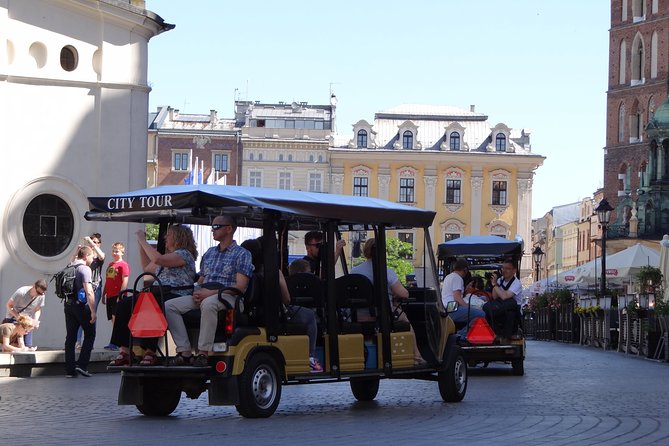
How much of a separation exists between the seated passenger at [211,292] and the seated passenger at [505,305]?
983cm

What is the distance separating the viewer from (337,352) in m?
15.4

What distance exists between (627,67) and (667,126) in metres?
26.1

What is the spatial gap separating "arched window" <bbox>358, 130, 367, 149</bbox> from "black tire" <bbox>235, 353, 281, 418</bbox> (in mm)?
110142

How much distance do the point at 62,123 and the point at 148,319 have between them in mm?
15550

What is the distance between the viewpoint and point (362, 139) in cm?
12488

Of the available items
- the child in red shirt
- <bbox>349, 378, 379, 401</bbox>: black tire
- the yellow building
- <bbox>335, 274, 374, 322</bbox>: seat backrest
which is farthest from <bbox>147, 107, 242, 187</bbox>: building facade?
<bbox>335, 274, 374, 322</bbox>: seat backrest

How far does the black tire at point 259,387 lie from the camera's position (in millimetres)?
13898

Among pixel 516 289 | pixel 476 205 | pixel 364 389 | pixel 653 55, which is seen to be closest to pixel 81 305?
pixel 364 389

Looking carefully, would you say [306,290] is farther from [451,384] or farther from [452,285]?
[452,285]

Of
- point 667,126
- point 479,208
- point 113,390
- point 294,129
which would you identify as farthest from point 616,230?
point 113,390

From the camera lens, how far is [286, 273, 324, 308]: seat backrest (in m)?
15.5

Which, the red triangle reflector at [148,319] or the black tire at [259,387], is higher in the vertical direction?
the red triangle reflector at [148,319]

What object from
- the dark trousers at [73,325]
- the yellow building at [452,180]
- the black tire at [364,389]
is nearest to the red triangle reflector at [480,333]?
the dark trousers at [73,325]

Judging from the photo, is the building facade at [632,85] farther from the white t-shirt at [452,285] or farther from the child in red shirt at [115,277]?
the child in red shirt at [115,277]
